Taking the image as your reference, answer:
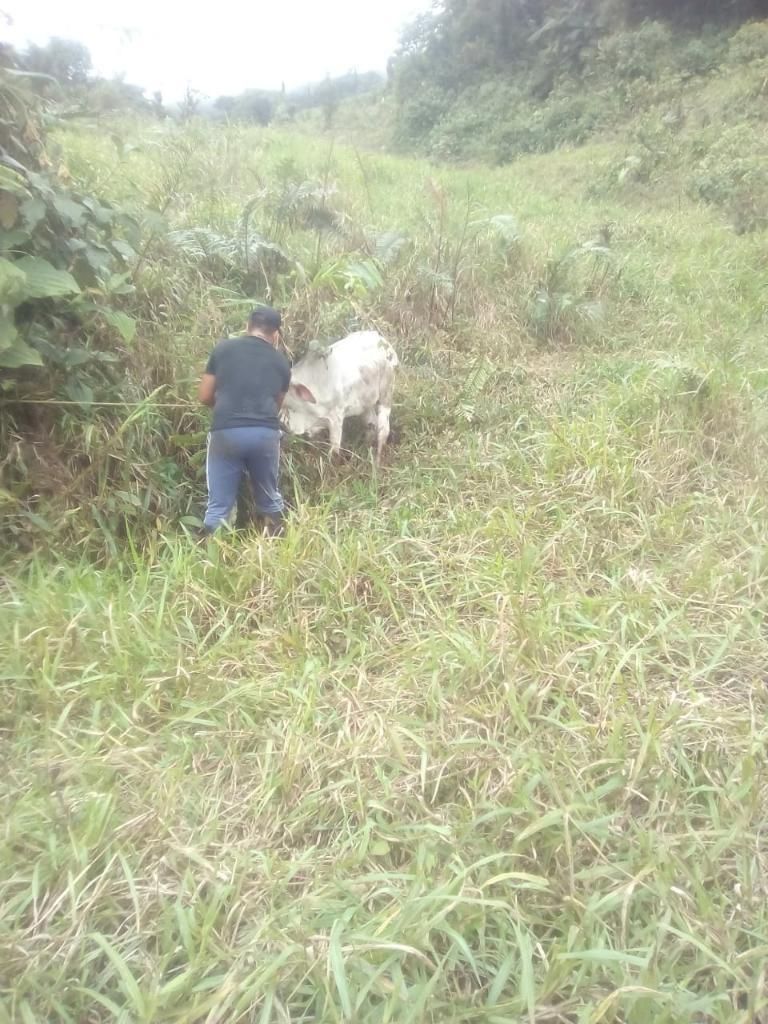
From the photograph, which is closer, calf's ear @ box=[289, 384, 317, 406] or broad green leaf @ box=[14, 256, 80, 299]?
broad green leaf @ box=[14, 256, 80, 299]

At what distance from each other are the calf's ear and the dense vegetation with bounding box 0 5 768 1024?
32 centimetres

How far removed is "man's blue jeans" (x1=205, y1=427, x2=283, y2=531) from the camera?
369 cm

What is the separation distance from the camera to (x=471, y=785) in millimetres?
2291

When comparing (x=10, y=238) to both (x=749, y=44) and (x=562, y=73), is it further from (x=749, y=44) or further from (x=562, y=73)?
(x=562, y=73)

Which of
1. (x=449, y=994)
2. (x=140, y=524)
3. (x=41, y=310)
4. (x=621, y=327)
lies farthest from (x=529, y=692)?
(x=621, y=327)

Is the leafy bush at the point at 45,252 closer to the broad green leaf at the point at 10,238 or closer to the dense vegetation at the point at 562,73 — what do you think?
the broad green leaf at the point at 10,238

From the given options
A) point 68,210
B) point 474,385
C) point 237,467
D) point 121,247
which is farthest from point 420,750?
point 474,385

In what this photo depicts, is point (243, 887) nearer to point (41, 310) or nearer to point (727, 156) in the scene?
point (41, 310)

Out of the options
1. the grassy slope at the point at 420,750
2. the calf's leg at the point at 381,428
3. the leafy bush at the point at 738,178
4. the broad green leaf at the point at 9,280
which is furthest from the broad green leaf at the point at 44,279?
the leafy bush at the point at 738,178

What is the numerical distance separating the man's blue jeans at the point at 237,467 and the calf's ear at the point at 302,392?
461mm

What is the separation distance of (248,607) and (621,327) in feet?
14.2

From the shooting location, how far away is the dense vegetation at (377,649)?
6.02ft

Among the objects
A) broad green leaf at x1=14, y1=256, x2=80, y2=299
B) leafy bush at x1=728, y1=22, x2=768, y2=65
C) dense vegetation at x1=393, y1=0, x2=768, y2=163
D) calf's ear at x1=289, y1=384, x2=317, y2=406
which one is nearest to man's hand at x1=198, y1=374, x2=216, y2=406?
calf's ear at x1=289, y1=384, x2=317, y2=406

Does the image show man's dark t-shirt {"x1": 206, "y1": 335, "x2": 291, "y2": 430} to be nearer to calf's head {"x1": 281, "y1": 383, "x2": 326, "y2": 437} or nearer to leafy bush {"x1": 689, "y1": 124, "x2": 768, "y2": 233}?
calf's head {"x1": 281, "y1": 383, "x2": 326, "y2": 437}
